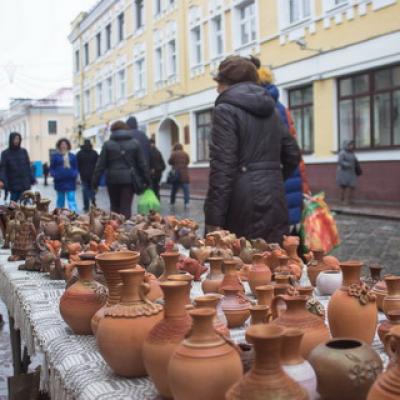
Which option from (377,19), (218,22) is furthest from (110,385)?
(218,22)

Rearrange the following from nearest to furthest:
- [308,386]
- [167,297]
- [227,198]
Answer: [308,386], [167,297], [227,198]

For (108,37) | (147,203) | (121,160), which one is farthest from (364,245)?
(108,37)

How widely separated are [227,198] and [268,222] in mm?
317

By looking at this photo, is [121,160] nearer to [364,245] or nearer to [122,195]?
[122,195]

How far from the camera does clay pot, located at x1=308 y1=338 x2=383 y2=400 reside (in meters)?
1.33

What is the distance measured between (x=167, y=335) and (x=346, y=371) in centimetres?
39

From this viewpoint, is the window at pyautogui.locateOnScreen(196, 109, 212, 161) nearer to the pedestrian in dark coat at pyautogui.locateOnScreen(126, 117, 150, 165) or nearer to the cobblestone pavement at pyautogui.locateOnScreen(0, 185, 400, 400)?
the cobblestone pavement at pyautogui.locateOnScreen(0, 185, 400, 400)

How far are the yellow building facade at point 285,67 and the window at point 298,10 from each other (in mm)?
23

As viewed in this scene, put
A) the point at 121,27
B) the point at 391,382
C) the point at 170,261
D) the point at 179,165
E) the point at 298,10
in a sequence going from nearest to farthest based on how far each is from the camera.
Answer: the point at 391,382 → the point at 170,261 → the point at 179,165 → the point at 298,10 → the point at 121,27

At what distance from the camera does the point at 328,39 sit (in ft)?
47.4

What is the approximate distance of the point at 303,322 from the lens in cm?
154

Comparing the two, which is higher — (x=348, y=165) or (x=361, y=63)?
(x=361, y=63)

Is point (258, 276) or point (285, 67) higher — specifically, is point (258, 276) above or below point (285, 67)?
below

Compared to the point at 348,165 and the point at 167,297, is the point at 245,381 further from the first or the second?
the point at 348,165
